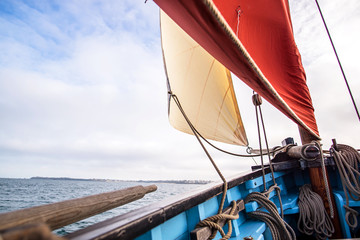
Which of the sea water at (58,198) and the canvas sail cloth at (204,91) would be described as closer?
the canvas sail cloth at (204,91)

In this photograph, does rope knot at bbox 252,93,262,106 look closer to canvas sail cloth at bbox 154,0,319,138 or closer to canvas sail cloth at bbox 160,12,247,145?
canvas sail cloth at bbox 154,0,319,138

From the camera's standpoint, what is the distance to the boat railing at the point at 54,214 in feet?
1.02

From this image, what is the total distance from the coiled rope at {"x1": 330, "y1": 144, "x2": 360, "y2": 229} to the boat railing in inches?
97.3

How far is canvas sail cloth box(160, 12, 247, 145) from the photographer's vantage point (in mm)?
3078

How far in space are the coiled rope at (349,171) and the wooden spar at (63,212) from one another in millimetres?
2492

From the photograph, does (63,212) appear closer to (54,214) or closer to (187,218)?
(54,214)

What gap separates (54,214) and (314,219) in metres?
2.65

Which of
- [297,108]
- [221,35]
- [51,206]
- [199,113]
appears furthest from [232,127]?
[51,206]

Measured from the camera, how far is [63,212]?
627 mm

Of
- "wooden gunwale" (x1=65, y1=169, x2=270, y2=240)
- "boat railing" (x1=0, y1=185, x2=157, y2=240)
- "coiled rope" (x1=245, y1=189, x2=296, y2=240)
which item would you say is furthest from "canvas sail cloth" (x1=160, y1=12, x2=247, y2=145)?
"boat railing" (x1=0, y1=185, x2=157, y2=240)

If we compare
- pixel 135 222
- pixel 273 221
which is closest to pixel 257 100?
pixel 273 221

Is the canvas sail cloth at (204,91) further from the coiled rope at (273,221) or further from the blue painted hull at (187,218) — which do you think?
the coiled rope at (273,221)

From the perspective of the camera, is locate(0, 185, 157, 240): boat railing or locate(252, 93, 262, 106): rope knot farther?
locate(252, 93, 262, 106): rope knot

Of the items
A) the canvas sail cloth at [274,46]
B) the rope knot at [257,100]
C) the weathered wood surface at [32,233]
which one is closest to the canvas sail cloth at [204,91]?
the rope knot at [257,100]
